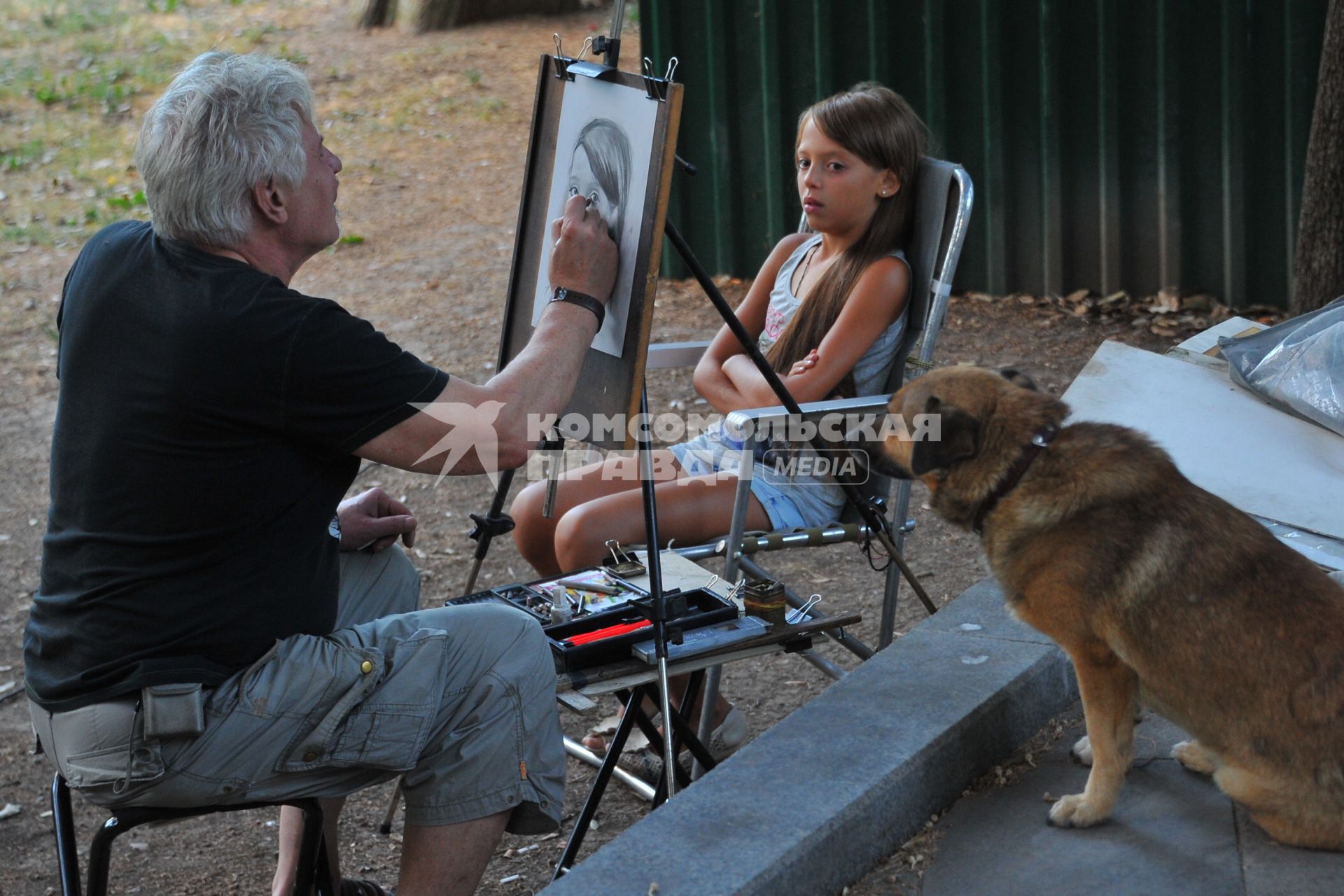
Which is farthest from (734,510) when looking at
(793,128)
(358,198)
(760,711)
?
(358,198)

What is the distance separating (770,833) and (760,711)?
5.59 ft

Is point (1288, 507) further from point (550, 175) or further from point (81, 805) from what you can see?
point (81, 805)

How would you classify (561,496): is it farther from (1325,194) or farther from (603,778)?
(1325,194)

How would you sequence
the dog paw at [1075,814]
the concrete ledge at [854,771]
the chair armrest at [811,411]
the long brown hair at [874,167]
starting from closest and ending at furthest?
the concrete ledge at [854,771], the dog paw at [1075,814], the chair armrest at [811,411], the long brown hair at [874,167]

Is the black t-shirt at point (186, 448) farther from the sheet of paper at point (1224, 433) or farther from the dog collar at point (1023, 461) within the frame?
the sheet of paper at point (1224, 433)

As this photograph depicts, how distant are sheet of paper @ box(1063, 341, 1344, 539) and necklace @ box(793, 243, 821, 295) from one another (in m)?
0.91

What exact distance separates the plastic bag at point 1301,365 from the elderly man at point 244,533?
2780 mm

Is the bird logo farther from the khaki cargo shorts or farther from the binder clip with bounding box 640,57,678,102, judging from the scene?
the binder clip with bounding box 640,57,678,102

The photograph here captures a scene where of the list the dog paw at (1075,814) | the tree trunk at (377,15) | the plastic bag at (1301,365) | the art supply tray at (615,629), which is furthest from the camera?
the tree trunk at (377,15)

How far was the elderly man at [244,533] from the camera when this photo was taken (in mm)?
2475

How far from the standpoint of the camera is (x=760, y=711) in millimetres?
4297

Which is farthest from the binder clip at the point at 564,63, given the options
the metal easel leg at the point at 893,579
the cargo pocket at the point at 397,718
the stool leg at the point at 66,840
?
the stool leg at the point at 66,840

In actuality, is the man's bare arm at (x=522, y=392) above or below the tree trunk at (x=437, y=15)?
below

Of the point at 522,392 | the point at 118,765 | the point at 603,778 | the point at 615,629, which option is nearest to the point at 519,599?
the point at 615,629
